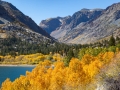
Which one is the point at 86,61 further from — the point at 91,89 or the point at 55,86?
the point at 91,89

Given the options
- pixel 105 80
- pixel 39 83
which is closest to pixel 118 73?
pixel 105 80

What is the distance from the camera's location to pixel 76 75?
217 feet

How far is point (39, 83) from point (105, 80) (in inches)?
1354

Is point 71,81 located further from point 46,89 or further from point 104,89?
point 104,89

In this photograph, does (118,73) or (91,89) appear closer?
(118,73)

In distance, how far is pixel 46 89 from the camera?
2367 inches

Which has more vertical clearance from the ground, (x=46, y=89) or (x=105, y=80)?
(x=105, y=80)

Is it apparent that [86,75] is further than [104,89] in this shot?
Yes

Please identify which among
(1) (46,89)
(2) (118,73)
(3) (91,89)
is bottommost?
(1) (46,89)

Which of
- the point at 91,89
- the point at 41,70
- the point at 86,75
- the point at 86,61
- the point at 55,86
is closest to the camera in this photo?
the point at 91,89

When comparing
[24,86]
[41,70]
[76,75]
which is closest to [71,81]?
[76,75]

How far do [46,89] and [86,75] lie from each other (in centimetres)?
1757

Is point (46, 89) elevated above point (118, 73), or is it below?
below

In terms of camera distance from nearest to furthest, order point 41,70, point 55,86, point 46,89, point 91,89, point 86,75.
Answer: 1. point 91,89
2. point 55,86
3. point 46,89
4. point 86,75
5. point 41,70
